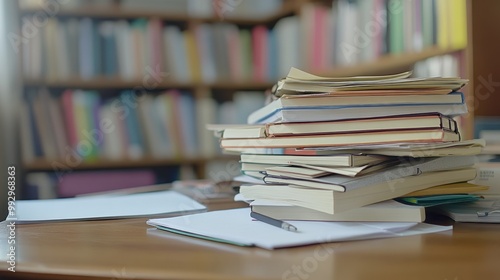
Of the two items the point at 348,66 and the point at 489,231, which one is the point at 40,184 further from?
the point at 489,231

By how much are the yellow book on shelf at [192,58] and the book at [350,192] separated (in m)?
1.80

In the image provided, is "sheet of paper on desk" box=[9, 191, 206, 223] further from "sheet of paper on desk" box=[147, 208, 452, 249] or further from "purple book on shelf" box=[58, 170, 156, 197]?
"purple book on shelf" box=[58, 170, 156, 197]

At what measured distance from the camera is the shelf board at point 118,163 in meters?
2.30

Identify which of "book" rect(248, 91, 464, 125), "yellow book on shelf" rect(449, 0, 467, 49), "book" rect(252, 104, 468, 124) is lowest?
"book" rect(252, 104, 468, 124)

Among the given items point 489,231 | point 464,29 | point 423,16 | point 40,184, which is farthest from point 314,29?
point 489,231

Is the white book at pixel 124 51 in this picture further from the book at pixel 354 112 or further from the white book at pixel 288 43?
the book at pixel 354 112

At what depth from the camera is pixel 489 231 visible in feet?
2.12

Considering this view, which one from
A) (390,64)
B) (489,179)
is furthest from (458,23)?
(489,179)

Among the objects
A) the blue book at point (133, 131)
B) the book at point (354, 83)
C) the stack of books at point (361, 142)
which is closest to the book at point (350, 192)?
the stack of books at point (361, 142)

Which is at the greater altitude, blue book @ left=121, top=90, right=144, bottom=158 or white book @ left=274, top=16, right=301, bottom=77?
white book @ left=274, top=16, right=301, bottom=77

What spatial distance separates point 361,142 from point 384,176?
0.05 meters

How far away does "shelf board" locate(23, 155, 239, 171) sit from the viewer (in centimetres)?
230

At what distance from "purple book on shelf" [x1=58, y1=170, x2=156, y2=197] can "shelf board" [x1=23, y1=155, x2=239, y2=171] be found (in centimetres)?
3

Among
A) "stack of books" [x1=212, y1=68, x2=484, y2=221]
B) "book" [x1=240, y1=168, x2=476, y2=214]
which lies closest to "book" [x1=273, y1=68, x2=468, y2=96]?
"stack of books" [x1=212, y1=68, x2=484, y2=221]
